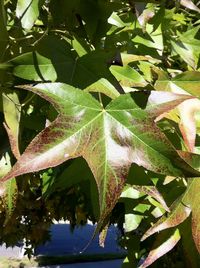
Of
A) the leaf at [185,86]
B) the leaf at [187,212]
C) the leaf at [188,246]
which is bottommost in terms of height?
the leaf at [188,246]

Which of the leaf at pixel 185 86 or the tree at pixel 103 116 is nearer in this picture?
the tree at pixel 103 116

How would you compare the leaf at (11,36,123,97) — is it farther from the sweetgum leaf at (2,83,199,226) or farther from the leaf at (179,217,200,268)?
the leaf at (179,217,200,268)

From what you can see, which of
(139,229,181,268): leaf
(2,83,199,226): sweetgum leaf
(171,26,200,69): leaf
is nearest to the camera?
(2,83,199,226): sweetgum leaf

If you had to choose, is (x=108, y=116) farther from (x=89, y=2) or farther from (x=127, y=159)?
(x=89, y=2)

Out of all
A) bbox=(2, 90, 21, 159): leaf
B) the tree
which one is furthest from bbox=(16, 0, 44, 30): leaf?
bbox=(2, 90, 21, 159): leaf

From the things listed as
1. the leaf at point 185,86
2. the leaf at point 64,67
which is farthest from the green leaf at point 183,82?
the leaf at point 64,67

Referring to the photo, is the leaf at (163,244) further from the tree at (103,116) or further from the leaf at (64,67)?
the leaf at (64,67)

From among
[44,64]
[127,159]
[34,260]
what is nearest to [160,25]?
[44,64]
